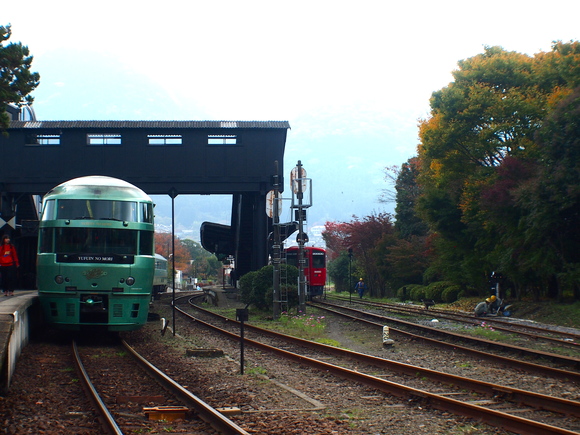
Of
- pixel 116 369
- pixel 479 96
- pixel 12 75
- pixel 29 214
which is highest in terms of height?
pixel 479 96

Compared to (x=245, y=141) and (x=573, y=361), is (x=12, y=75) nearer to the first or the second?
(x=245, y=141)

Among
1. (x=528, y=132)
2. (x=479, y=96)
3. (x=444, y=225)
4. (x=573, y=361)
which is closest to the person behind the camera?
(x=573, y=361)

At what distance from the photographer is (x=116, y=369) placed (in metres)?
11.3

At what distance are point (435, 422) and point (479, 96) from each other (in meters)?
27.4

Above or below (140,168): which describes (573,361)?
below

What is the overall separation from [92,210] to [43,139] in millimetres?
17860

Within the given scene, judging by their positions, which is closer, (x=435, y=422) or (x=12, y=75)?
(x=435, y=422)

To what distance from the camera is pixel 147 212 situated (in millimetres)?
15430

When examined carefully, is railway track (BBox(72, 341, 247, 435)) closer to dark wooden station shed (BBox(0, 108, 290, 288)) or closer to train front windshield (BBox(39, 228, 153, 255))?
train front windshield (BBox(39, 228, 153, 255))

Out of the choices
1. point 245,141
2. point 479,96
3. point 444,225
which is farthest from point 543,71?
point 245,141

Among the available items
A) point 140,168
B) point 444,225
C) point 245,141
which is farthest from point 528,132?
point 140,168

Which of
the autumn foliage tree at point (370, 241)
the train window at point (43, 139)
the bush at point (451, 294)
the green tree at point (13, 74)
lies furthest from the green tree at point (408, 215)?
the green tree at point (13, 74)

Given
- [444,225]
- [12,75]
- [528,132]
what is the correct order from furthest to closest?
[444,225] → [528,132] → [12,75]

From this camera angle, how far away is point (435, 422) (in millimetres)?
6938
